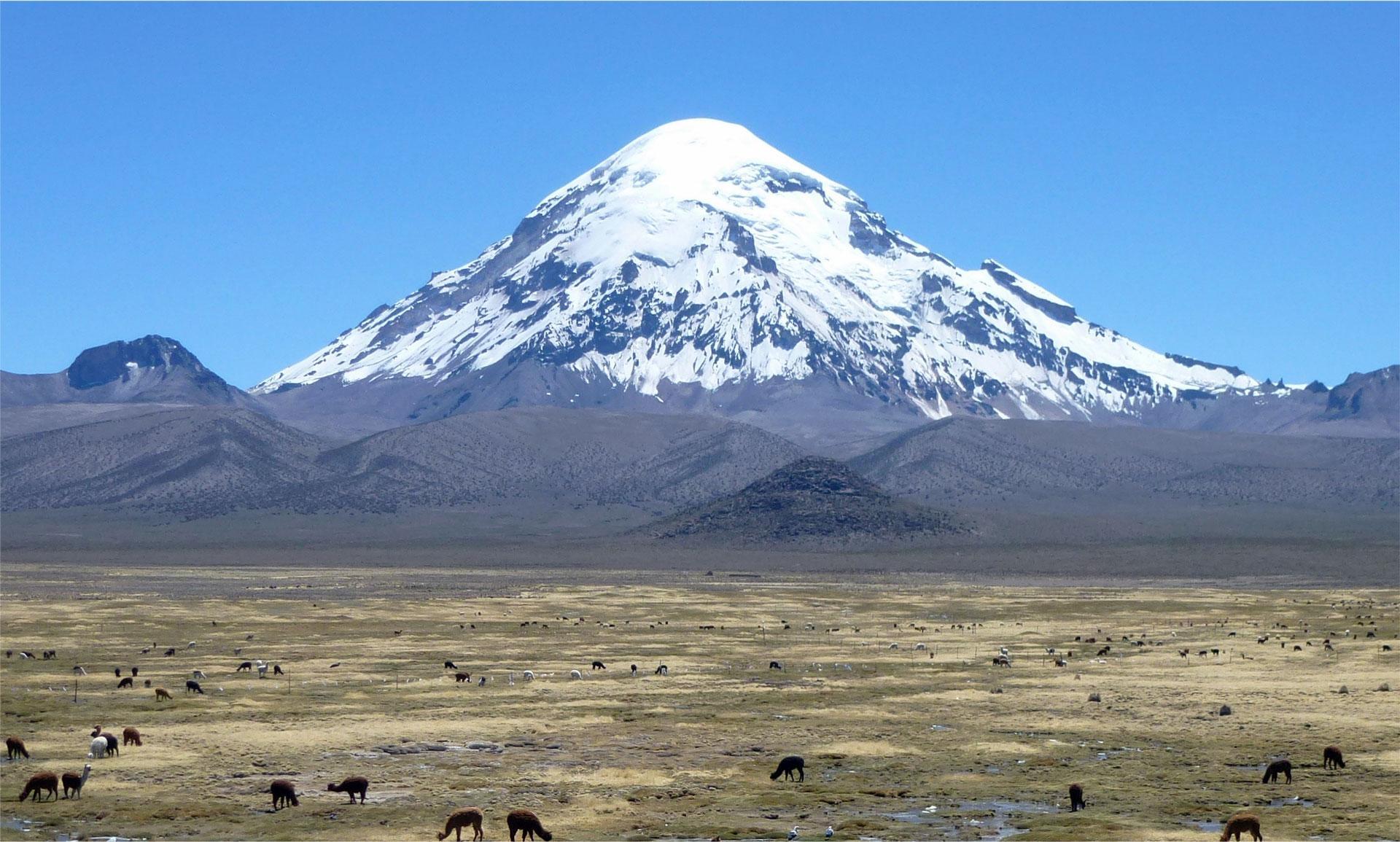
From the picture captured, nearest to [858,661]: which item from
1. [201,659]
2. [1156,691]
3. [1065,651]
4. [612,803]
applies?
[1065,651]

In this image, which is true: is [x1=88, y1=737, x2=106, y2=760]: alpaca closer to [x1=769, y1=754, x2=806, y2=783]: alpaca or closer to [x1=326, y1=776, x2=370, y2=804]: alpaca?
[x1=326, y1=776, x2=370, y2=804]: alpaca

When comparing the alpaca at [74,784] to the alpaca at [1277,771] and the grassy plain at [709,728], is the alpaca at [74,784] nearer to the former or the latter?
the grassy plain at [709,728]

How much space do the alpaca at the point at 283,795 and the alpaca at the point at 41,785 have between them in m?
4.96

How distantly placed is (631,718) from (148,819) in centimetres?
1747

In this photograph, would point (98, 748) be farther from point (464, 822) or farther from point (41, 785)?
point (464, 822)

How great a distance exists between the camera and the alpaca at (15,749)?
39312 mm

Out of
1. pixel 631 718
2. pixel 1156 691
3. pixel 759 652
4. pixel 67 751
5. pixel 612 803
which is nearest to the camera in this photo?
pixel 612 803

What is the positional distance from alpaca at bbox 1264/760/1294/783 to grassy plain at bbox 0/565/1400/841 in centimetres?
35

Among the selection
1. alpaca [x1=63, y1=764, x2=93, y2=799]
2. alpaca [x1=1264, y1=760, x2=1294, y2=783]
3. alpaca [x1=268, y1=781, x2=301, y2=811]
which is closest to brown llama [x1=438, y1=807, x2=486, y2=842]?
alpaca [x1=268, y1=781, x2=301, y2=811]

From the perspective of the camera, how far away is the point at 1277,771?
120 feet

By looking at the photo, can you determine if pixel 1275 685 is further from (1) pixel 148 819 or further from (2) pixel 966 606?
(2) pixel 966 606

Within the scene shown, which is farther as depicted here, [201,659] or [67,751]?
[201,659]

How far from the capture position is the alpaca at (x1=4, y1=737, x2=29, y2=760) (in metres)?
39.3

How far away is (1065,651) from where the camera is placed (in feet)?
230
